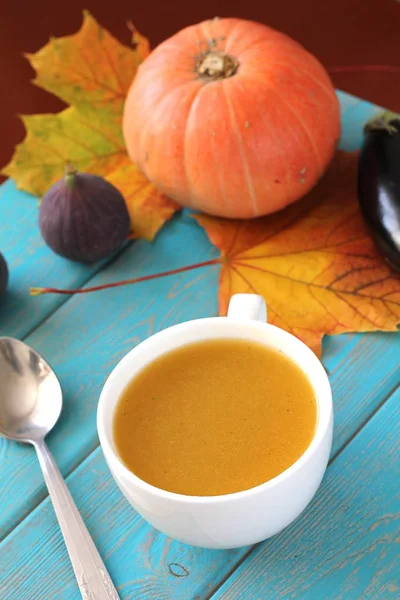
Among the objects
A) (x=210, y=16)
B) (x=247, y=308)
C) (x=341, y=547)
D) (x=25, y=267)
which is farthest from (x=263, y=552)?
(x=210, y=16)

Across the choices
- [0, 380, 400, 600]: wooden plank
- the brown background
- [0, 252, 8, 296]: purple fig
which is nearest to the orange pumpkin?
[0, 252, 8, 296]: purple fig

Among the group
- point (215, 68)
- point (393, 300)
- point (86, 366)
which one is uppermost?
point (215, 68)

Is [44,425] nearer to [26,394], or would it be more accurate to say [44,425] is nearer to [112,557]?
[26,394]

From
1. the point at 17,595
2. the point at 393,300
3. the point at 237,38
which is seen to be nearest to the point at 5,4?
the point at 237,38

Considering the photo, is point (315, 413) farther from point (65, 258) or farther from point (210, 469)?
point (65, 258)

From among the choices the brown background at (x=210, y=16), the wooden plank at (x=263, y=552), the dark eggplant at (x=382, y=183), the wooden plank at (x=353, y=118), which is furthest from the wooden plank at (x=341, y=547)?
the brown background at (x=210, y=16)

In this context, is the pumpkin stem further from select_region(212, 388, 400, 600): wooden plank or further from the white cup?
select_region(212, 388, 400, 600): wooden plank

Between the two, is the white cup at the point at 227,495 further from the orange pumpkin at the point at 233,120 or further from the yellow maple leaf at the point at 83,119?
the yellow maple leaf at the point at 83,119
